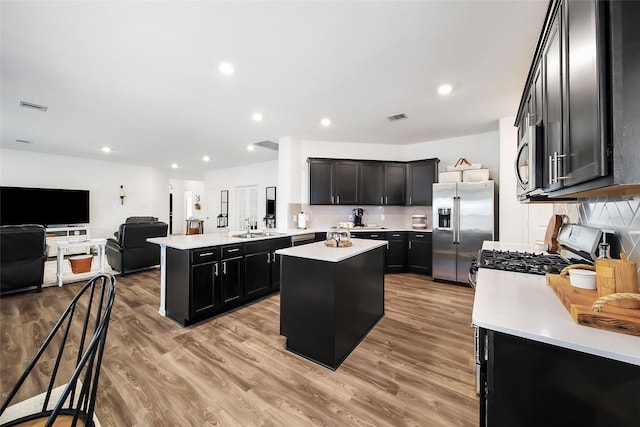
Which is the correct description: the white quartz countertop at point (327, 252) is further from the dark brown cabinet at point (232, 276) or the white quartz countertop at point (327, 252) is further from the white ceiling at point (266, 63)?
the white ceiling at point (266, 63)

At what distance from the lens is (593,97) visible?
2.81 feet

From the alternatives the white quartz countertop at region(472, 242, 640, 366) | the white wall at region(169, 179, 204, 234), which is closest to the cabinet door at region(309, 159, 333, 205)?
the white quartz countertop at region(472, 242, 640, 366)

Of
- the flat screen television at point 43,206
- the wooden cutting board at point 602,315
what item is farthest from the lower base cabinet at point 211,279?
the flat screen television at point 43,206

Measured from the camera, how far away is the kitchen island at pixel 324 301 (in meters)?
2.07

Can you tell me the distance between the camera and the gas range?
5.12ft

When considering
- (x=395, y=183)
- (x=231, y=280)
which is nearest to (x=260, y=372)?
(x=231, y=280)

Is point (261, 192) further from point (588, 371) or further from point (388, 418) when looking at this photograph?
point (588, 371)

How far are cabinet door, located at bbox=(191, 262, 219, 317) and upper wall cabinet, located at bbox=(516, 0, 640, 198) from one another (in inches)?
121

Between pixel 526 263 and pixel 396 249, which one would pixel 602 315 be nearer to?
pixel 526 263

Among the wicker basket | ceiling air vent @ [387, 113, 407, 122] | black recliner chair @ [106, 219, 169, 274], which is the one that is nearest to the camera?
ceiling air vent @ [387, 113, 407, 122]

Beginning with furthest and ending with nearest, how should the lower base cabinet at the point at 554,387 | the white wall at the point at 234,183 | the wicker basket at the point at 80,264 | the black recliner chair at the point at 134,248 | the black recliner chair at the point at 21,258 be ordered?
the white wall at the point at 234,183 < the black recliner chair at the point at 134,248 < the wicker basket at the point at 80,264 < the black recliner chair at the point at 21,258 < the lower base cabinet at the point at 554,387

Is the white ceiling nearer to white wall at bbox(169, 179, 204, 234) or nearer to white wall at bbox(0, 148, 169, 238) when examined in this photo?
white wall at bbox(0, 148, 169, 238)

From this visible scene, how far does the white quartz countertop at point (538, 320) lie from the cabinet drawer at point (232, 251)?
2690 millimetres

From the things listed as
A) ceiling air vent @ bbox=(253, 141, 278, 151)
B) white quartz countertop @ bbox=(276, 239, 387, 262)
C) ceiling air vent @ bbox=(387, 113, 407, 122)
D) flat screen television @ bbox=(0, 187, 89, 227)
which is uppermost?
ceiling air vent @ bbox=(253, 141, 278, 151)
